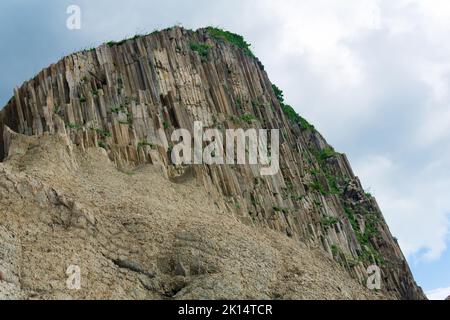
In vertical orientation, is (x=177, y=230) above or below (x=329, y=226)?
below

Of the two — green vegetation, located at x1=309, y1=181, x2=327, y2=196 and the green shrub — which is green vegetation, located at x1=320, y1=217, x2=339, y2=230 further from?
the green shrub

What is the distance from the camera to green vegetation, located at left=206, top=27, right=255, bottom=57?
74.4 meters

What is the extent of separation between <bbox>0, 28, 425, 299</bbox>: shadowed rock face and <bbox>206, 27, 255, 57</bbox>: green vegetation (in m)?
0.73

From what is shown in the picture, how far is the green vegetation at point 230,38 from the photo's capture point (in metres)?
74.4

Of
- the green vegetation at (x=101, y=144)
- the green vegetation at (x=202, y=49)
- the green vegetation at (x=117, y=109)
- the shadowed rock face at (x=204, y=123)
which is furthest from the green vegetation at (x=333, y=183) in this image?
the green vegetation at (x=101, y=144)

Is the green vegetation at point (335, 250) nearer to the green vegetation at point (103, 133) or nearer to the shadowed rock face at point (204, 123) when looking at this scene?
the shadowed rock face at point (204, 123)

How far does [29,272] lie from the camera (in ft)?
70.0

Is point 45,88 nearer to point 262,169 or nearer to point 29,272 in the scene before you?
point 262,169

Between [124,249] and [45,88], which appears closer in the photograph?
[124,249]

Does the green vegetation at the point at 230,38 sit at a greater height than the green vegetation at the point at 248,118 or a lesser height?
greater

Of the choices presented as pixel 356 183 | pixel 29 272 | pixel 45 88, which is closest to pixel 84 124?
pixel 45 88

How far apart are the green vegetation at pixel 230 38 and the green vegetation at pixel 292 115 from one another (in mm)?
7252

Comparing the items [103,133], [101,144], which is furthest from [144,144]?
[101,144]
